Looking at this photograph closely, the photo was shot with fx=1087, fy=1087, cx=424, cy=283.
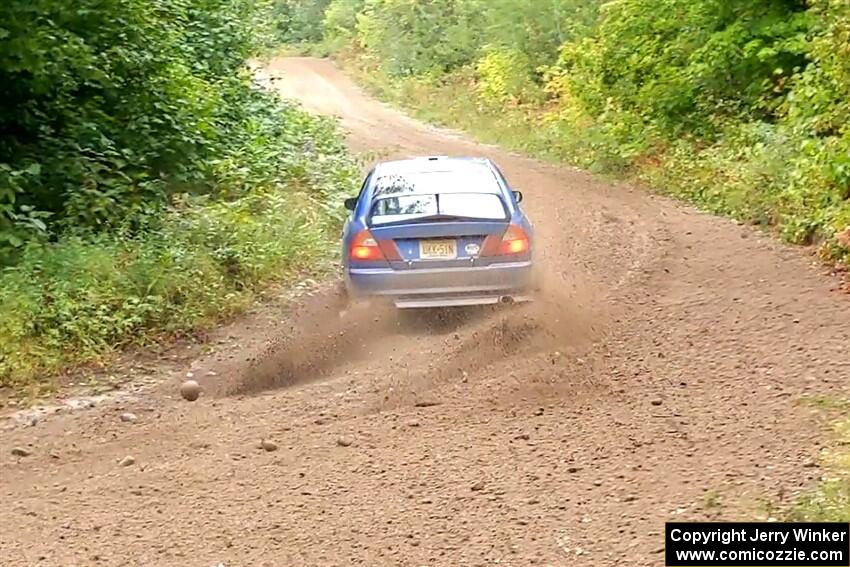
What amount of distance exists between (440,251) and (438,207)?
455 mm

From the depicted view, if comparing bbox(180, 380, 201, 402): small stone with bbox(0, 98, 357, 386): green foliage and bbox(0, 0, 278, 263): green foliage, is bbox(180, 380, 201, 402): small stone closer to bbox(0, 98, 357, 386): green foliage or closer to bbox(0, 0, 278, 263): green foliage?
bbox(0, 98, 357, 386): green foliage

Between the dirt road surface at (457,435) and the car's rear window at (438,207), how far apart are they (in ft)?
3.06

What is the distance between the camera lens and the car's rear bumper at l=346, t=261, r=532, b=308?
9.89 m

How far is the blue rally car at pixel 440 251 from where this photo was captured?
991 cm

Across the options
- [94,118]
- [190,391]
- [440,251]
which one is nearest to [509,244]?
[440,251]

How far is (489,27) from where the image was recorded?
34.0 m

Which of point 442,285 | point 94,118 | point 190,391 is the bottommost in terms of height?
point 190,391

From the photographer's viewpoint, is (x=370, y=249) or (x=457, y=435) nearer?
(x=457, y=435)

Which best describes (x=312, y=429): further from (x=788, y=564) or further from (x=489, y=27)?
(x=489, y=27)

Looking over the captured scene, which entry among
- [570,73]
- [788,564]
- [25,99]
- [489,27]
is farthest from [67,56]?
[489,27]

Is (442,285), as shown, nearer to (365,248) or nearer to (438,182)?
(365,248)

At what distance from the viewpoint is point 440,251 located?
390 inches

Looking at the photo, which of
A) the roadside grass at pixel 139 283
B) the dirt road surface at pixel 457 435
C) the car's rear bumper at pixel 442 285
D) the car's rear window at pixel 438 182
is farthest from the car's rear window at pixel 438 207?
the roadside grass at pixel 139 283

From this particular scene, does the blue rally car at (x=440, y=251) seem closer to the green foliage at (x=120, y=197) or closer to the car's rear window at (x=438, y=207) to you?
the car's rear window at (x=438, y=207)
